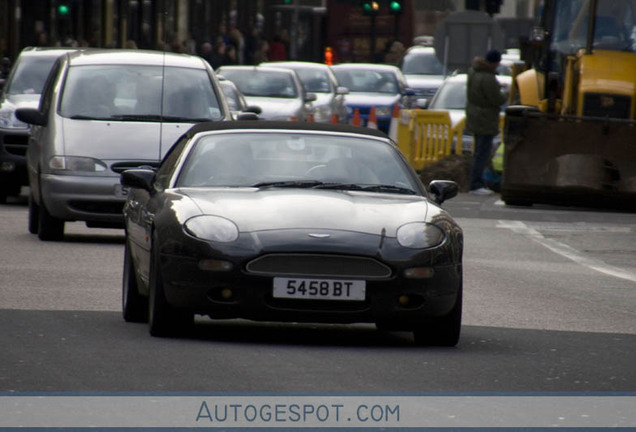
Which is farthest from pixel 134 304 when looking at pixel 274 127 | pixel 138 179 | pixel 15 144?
pixel 15 144

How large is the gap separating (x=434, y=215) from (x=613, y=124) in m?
12.3

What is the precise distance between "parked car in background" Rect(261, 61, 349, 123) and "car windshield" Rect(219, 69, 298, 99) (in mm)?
2307

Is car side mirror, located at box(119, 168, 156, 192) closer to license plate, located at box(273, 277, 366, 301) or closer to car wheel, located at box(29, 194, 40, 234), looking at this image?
license plate, located at box(273, 277, 366, 301)

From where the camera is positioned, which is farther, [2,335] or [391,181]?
[391,181]

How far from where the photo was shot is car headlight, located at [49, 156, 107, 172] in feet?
55.3

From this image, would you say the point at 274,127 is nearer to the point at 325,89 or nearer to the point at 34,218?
the point at 34,218

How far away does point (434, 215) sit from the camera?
33.4 feet

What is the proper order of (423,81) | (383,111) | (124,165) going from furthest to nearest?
(423,81) → (383,111) → (124,165)

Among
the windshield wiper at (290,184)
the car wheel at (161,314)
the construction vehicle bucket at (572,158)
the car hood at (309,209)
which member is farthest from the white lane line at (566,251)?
Result: the car wheel at (161,314)

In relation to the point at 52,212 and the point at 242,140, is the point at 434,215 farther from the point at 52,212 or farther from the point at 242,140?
the point at 52,212

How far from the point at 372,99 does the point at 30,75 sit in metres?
17.5

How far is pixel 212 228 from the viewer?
973 centimetres

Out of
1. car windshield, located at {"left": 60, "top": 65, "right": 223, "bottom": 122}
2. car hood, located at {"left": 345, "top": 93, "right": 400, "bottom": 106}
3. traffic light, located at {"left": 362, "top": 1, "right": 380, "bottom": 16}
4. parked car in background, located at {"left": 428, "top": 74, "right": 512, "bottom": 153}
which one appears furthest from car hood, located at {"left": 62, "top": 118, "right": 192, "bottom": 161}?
traffic light, located at {"left": 362, "top": 1, "right": 380, "bottom": 16}

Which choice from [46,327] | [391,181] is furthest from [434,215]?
[46,327]
